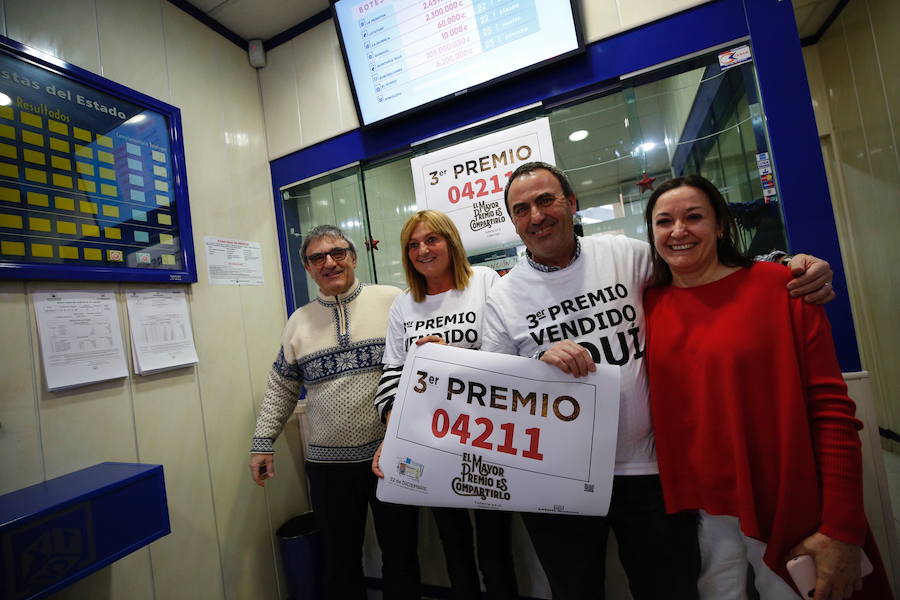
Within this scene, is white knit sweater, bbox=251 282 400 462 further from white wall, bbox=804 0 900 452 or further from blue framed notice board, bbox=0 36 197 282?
white wall, bbox=804 0 900 452

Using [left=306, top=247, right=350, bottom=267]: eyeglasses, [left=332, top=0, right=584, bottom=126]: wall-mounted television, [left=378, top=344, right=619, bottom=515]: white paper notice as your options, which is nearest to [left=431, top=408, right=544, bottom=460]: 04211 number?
[left=378, top=344, right=619, bottom=515]: white paper notice

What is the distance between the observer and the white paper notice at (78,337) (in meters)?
1.39

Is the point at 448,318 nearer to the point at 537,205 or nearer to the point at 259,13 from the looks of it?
the point at 537,205

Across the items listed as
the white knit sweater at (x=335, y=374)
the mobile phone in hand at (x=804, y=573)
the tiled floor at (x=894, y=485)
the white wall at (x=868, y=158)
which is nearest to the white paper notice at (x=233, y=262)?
the white knit sweater at (x=335, y=374)

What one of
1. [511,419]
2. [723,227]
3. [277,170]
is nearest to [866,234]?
[723,227]

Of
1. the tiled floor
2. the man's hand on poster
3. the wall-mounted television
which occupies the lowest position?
the tiled floor

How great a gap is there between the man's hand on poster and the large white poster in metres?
0.89

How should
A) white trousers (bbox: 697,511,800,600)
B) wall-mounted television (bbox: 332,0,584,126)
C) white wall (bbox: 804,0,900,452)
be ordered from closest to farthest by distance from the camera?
white trousers (bbox: 697,511,800,600), wall-mounted television (bbox: 332,0,584,126), white wall (bbox: 804,0,900,452)

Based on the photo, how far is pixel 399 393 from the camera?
119cm

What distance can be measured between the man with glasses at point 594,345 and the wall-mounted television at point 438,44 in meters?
A: 0.93

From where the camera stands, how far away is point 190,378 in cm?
181

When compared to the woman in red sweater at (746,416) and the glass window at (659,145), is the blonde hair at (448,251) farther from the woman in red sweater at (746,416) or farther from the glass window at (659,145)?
the woman in red sweater at (746,416)

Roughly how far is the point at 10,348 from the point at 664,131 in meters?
2.52

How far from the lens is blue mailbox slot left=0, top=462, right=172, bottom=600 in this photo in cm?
102
